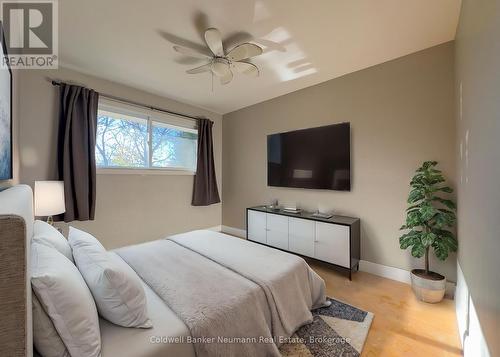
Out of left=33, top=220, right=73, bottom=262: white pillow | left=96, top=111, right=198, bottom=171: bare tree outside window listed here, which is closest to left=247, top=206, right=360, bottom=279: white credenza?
left=96, top=111, right=198, bottom=171: bare tree outside window

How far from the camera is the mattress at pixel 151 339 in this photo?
0.94 metres

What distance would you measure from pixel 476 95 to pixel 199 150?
11.8 ft

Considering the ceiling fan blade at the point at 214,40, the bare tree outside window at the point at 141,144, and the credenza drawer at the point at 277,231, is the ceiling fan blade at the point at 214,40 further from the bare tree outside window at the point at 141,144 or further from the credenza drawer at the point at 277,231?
the credenza drawer at the point at 277,231

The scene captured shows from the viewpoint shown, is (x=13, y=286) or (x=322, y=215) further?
(x=322, y=215)

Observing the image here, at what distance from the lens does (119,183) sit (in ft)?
10.4

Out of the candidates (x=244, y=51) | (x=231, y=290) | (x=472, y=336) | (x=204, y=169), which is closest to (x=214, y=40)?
(x=244, y=51)

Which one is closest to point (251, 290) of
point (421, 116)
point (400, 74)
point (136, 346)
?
point (136, 346)

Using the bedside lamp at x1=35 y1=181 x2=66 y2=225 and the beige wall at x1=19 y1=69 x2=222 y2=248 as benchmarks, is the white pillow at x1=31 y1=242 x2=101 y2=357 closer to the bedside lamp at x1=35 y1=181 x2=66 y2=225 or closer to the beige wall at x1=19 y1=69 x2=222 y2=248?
the bedside lamp at x1=35 y1=181 x2=66 y2=225

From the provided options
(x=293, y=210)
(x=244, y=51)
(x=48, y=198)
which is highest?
(x=244, y=51)

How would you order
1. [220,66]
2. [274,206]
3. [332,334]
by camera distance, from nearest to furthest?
[332,334] → [220,66] → [274,206]

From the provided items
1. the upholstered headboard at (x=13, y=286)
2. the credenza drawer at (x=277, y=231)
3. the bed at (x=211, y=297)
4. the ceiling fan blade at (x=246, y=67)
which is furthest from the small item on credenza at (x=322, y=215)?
the upholstered headboard at (x=13, y=286)

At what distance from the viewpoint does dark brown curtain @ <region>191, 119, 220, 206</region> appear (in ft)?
13.4

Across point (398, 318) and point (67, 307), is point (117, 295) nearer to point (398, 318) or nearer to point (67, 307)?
point (67, 307)

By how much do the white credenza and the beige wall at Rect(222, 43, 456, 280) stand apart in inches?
11.3
